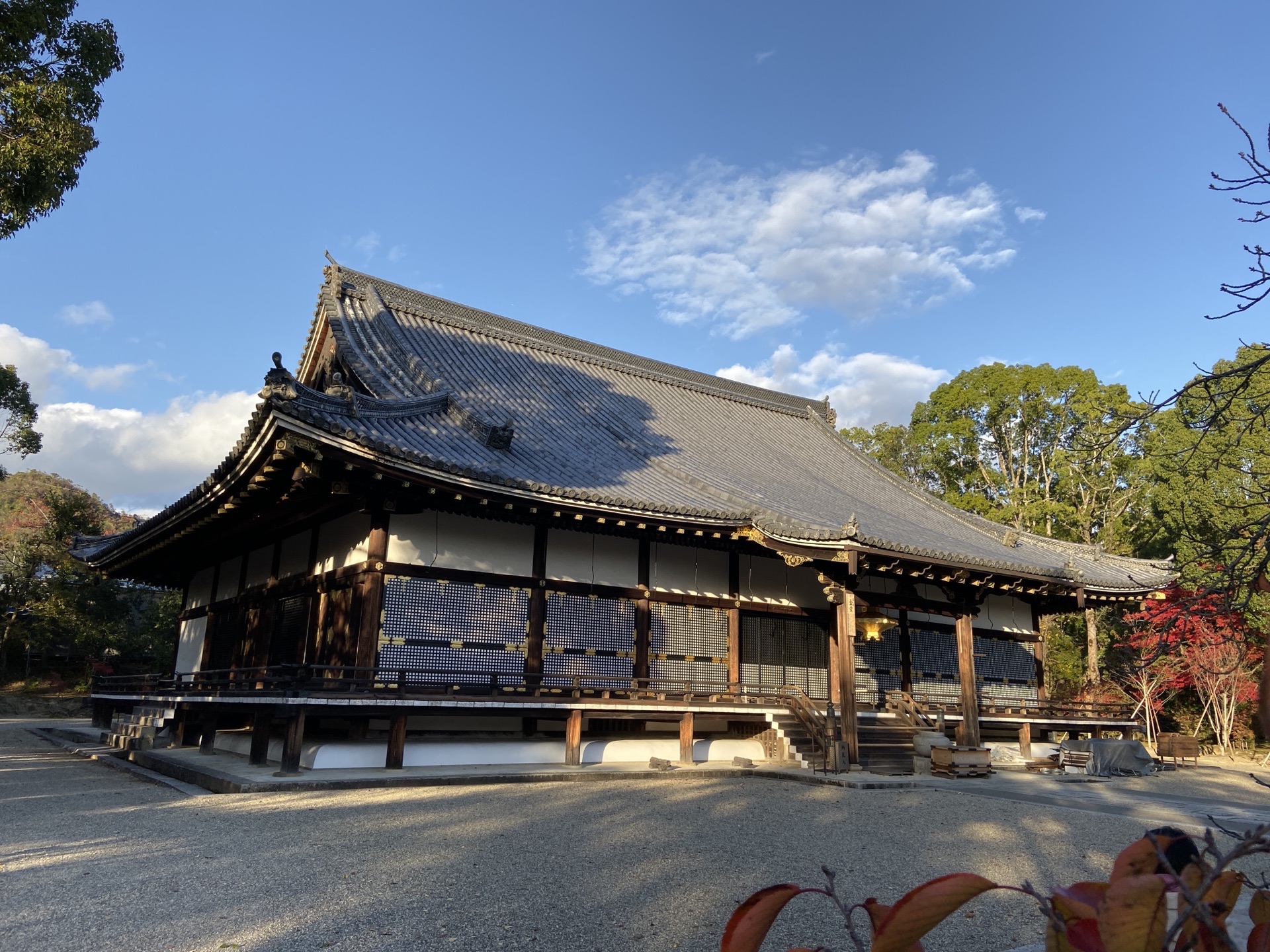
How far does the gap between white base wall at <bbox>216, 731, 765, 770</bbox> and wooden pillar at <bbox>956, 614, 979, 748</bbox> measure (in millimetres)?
3831

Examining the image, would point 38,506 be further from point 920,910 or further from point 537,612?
point 920,910

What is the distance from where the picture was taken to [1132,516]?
98.8ft

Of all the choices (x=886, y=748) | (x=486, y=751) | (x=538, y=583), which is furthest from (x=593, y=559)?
(x=886, y=748)

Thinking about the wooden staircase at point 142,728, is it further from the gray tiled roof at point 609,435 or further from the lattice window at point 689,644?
the lattice window at point 689,644

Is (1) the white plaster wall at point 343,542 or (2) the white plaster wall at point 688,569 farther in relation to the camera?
(2) the white plaster wall at point 688,569

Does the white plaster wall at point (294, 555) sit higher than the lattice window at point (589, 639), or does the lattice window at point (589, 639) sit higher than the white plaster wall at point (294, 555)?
the white plaster wall at point (294, 555)

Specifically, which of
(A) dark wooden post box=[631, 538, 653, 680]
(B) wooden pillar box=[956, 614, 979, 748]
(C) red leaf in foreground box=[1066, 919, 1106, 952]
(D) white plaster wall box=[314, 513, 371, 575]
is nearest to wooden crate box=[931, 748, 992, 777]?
(B) wooden pillar box=[956, 614, 979, 748]

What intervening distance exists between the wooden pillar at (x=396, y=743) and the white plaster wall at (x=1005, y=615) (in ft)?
40.1

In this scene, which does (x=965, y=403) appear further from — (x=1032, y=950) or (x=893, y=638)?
(x=1032, y=950)

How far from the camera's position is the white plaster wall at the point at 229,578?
56.1 ft

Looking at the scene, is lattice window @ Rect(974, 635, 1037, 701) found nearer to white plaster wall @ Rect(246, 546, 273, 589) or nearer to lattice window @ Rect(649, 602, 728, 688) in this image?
lattice window @ Rect(649, 602, 728, 688)

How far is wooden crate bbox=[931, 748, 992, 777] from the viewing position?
13.0 m

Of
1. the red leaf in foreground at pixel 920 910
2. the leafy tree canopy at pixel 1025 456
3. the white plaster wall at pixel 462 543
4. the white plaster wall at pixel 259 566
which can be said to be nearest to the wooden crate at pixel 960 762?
the white plaster wall at pixel 462 543

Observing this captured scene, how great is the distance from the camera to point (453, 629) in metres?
12.1
